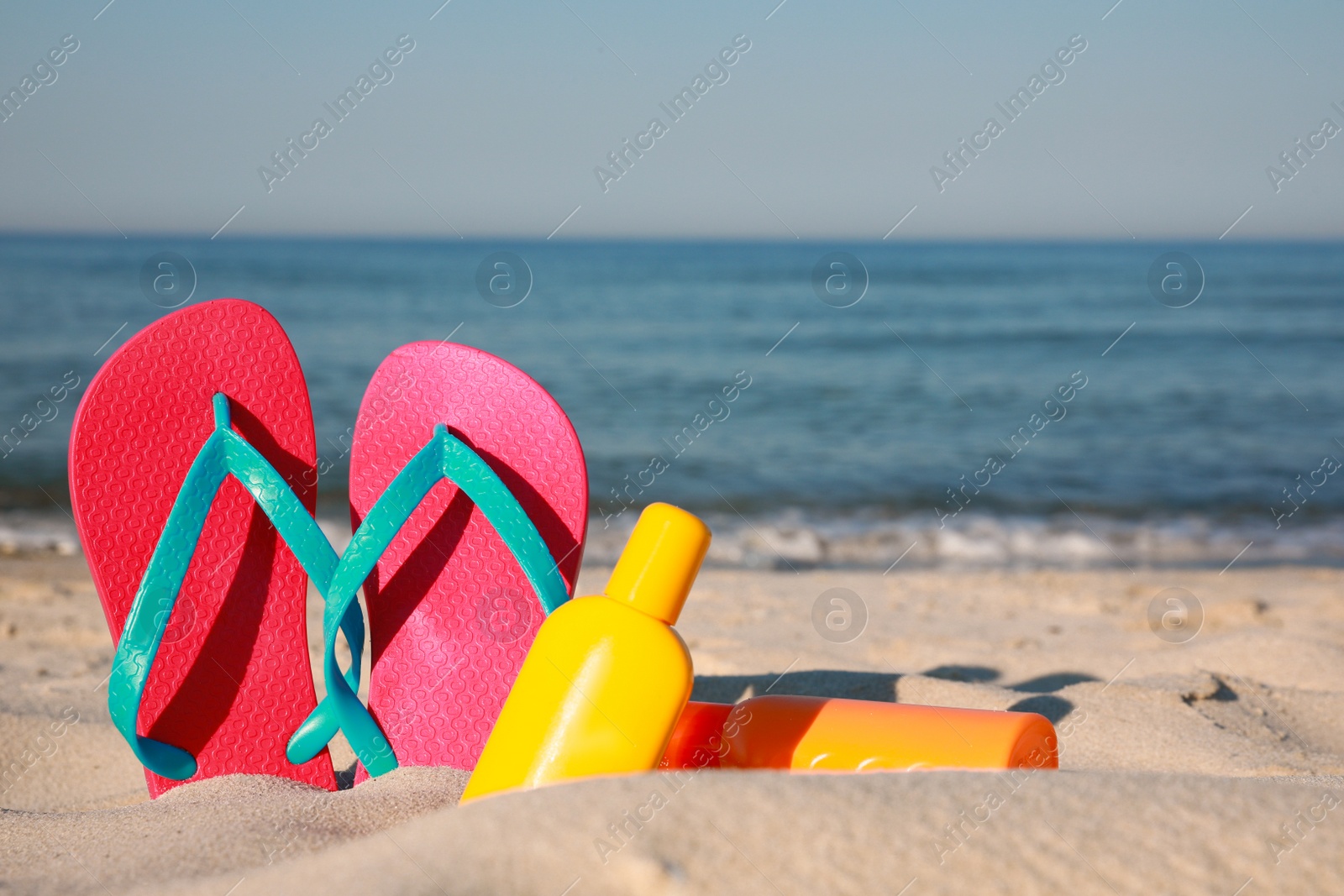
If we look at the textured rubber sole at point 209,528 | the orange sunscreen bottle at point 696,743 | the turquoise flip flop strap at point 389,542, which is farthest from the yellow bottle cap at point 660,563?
the textured rubber sole at point 209,528

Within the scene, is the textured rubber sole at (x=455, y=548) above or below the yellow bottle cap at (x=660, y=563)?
below

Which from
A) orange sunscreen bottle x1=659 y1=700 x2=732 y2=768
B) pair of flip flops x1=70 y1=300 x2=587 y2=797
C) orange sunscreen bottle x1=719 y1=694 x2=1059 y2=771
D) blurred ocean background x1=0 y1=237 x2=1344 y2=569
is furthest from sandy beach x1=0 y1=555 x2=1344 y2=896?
blurred ocean background x1=0 y1=237 x2=1344 y2=569

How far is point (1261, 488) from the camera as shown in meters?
5.61

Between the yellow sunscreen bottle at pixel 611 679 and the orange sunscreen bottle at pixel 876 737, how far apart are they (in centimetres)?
21

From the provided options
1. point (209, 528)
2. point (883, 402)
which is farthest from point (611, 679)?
point (883, 402)

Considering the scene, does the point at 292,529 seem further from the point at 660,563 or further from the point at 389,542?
the point at 660,563

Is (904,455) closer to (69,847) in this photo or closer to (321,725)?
(321,725)

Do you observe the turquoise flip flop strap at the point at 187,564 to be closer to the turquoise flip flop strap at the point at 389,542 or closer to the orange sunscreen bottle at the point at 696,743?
the turquoise flip flop strap at the point at 389,542

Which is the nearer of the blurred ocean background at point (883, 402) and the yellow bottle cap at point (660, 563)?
the yellow bottle cap at point (660, 563)

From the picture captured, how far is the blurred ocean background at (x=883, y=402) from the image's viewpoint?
488 cm

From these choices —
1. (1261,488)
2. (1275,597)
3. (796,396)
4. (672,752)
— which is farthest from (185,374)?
(796,396)

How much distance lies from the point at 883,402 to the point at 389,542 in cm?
731

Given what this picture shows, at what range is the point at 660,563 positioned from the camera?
3.26 ft

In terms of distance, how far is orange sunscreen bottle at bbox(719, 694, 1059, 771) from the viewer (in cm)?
105
